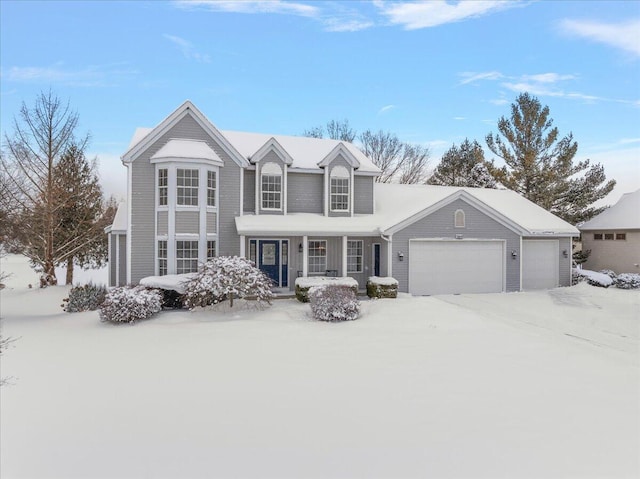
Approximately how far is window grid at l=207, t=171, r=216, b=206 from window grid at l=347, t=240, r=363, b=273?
6685 mm

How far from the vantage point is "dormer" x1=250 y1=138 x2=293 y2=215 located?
1823cm

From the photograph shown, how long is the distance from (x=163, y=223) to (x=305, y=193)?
6721 millimetres

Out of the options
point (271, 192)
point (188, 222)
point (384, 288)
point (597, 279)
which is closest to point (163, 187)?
point (188, 222)

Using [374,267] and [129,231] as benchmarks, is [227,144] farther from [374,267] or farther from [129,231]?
[374,267]

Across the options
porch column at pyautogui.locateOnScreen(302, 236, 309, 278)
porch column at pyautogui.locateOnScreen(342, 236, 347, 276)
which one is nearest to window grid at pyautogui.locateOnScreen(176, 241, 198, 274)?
porch column at pyautogui.locateOnScreen(302, 236, 309, 278)

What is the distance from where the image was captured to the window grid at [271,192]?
18.6 meters

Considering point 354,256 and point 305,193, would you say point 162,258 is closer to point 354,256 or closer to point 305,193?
point 305,193

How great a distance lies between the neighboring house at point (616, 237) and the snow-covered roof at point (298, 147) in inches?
641

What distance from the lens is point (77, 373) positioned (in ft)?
26.1

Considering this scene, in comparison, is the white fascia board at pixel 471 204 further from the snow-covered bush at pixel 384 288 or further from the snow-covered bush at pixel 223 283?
the snow-covered bush at pixel 223 283

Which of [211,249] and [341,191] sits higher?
[341,191]

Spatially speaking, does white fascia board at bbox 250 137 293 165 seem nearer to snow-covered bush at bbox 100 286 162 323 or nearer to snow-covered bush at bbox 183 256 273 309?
snow-covered bush at bbox 183 256 273 309

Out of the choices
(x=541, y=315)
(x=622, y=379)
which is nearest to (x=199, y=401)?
(x=622, y=379)

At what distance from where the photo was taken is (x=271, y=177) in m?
18.7
